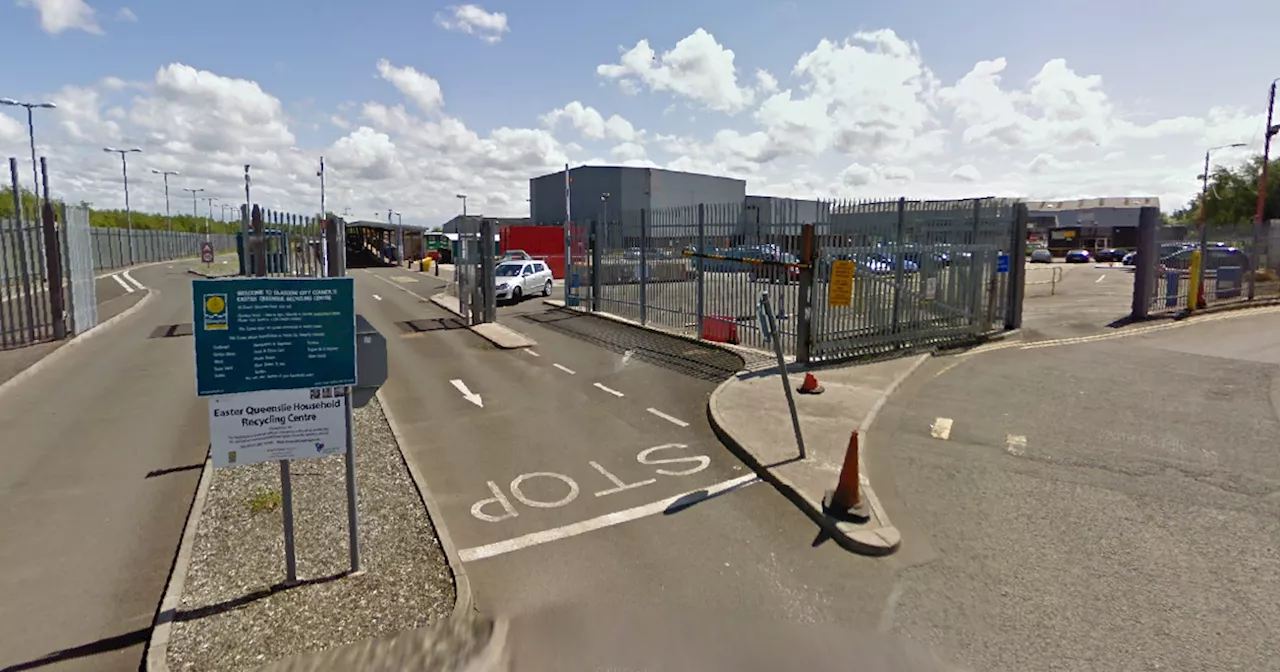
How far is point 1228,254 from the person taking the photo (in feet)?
61.5

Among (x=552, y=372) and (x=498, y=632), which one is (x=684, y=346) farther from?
(x=498, y=632)

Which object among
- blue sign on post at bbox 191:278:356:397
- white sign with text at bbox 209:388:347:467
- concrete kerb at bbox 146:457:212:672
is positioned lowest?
concrete kerb at bbox 146:457:212:672

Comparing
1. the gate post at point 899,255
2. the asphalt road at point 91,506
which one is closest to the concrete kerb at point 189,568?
the asphalt road at point 91,506

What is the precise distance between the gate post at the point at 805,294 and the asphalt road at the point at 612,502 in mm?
1512

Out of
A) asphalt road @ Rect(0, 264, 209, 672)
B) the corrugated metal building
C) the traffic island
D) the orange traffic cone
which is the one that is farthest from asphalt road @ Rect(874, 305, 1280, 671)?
the corrugated metal building

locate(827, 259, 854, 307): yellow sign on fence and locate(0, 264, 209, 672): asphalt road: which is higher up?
locate(827, 259, 854, 307): yellow sign on fence

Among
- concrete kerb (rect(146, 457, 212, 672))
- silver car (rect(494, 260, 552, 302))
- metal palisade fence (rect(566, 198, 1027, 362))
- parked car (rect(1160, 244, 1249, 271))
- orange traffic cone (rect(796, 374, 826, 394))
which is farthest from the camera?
silver car (rect(494, 260, 552, 302))

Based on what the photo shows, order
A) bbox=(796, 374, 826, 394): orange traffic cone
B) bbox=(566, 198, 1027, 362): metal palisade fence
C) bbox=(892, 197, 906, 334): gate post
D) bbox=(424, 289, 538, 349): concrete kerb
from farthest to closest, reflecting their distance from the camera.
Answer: bbox=(424, 289, 538, 349): concrete kerb, bbox=(892, 197, 906, 334): gate post, bbox=(566, 198, 1027, 362): metal palisade fence, bbox=(796, 374, 826, 394): orange traffic cone

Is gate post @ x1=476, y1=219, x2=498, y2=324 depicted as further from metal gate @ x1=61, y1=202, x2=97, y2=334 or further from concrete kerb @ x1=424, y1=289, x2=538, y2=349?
metal gate @ x1=61, y1=202, x2=97, y2=334

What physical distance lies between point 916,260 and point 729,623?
32.9 ft

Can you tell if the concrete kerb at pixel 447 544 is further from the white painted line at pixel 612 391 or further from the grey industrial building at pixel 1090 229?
the grey industrial building at pixel 1090 229

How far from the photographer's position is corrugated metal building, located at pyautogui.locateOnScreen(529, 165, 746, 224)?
3076 inches

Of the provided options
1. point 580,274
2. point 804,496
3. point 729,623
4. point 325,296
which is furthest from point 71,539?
point 580,274

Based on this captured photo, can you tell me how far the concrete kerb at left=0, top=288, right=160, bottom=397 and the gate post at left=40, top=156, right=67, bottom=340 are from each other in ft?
1.34
